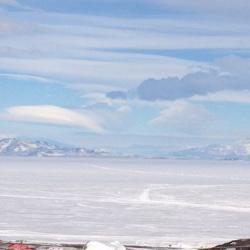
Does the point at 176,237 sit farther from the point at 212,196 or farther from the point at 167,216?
the point at 212,196

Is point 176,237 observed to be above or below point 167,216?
below

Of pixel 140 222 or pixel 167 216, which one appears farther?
pixel 167 216

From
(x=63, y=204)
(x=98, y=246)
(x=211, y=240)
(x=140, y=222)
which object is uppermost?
(x=63, y=204)

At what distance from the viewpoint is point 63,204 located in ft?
190

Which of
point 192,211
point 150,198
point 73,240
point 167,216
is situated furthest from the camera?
point 150,198

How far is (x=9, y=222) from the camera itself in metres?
45.5

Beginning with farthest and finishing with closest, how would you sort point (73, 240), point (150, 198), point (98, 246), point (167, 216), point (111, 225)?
point (150, 198)
point (167, 216)
point (111, 225)
point (73, 240)
point (98, 246)

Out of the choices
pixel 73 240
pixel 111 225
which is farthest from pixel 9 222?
pixel 73 240

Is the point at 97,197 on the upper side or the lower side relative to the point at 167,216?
upper

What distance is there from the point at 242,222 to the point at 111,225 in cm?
889

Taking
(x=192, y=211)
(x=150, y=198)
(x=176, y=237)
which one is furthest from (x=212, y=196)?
(x=176, y=237)

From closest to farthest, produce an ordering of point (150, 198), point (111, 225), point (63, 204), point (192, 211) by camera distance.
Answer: point (111, 225), point (192, 211), point (63, 204), point (150, 198)

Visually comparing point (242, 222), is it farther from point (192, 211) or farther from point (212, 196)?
point (212, 196)

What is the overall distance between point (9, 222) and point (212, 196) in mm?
28843
